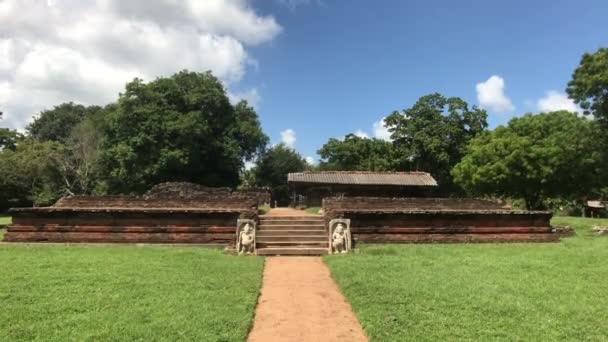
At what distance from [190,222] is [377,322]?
316 inches

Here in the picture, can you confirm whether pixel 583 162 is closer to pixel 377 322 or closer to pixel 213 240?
pixel 213 240

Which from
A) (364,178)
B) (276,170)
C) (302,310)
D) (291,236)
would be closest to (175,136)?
(364,178)

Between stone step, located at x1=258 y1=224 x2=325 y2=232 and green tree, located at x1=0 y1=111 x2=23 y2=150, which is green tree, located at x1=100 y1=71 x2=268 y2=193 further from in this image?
stone step, located at x1=258 y1=224 x2=325 y2=232

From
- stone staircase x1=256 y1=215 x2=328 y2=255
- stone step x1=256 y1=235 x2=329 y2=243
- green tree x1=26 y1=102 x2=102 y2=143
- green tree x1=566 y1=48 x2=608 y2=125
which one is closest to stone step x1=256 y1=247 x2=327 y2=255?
stone staircase x1=256 y1=215 x2=328 y2=255

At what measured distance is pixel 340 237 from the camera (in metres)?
11.1

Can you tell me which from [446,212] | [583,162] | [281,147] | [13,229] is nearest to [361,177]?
[583,162]

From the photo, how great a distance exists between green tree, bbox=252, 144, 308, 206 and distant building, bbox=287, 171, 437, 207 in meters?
13.8

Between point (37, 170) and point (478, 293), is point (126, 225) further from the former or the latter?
point (37, 170)

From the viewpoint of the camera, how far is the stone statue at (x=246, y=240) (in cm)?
1097

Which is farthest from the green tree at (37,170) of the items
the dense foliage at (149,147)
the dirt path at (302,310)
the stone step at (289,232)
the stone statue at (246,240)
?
the dirt path at (302,310)

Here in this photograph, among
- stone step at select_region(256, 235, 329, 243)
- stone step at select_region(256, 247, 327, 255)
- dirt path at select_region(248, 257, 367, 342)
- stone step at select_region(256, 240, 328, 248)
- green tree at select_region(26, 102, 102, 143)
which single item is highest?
green tree at select_region(26, 102, 102, 143)

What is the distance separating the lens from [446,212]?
1258 cm

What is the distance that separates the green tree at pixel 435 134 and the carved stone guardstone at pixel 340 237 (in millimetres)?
29155

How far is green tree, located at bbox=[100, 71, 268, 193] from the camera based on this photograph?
105 ft
